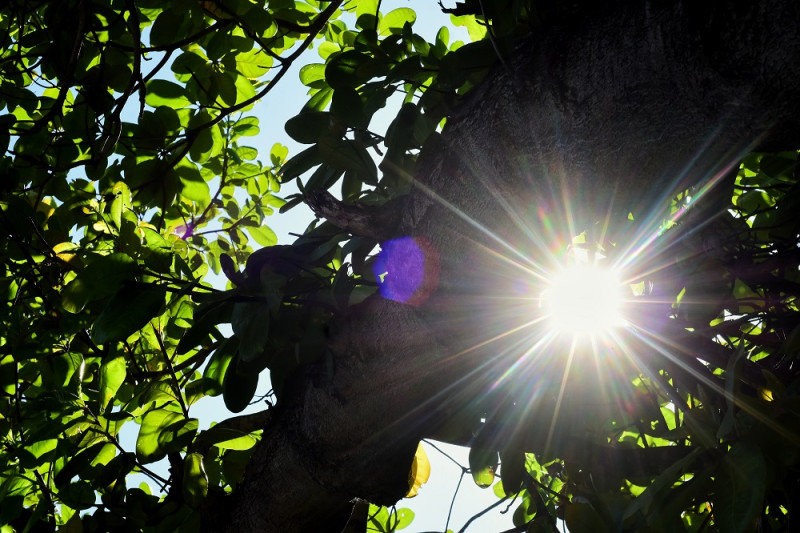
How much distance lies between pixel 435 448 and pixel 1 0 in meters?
1.58

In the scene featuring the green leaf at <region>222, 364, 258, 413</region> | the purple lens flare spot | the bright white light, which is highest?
the bright white light

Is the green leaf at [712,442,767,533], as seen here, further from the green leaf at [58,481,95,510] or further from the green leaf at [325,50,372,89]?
the green leaf at [58,481,95,510]

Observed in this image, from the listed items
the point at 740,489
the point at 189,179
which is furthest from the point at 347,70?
the point at 740,489

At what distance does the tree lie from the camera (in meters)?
0.72

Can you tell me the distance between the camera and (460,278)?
2.98 feet

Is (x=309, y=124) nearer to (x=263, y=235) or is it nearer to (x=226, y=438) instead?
(x=226, y=438)

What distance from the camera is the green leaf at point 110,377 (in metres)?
1.31

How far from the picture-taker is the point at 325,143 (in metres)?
1.08

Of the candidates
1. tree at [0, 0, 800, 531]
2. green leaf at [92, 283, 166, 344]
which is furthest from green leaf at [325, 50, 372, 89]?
green leaf at [92, 283, 166, 344]

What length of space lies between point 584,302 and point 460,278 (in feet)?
1.24

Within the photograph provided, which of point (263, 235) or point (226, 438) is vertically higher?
point (263, 235)

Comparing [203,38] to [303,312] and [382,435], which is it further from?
[382,435]

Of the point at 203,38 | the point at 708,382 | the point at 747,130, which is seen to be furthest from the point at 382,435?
the point at 203,38

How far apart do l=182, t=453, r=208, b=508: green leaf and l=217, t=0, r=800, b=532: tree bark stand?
0.08 m
